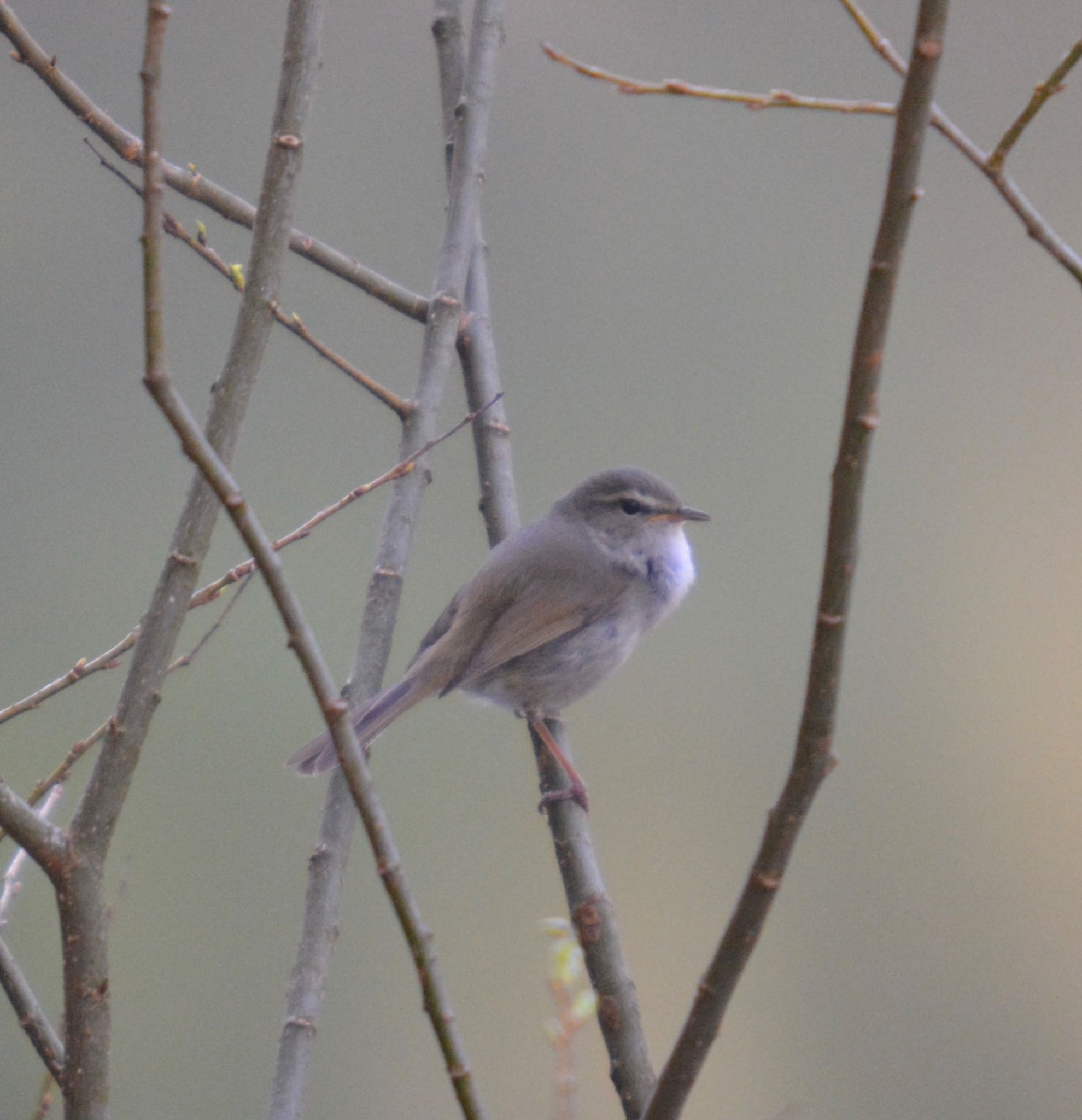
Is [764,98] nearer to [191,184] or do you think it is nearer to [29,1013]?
[191,184]

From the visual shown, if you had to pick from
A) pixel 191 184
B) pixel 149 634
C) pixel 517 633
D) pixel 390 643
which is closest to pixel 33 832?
pixel 149 634

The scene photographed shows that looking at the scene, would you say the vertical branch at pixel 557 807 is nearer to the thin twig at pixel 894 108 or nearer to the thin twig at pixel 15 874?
the thin twig at pixel 15 874

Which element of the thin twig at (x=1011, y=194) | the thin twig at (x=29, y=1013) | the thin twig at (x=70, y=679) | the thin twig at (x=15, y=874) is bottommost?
the thin twig at (x=29, y=1013)

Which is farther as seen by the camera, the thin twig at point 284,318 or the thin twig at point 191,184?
the thin twig at point 284,318

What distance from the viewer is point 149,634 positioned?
103 centimetres

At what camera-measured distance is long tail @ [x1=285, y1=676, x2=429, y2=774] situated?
2.08 m

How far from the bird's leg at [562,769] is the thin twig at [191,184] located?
75 cm

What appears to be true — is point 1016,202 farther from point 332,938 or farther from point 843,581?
point 332,938

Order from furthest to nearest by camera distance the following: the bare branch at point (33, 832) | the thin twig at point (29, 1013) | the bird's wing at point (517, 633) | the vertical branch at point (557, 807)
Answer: the bird's wing at point (517, 633) < the vertical branch at point (557, 807) < the thin twig at point (29, 1013) < the bare branch at point (33, 832)

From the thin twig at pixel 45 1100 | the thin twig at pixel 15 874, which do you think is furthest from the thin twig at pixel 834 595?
the thin twig at pixel 15 874

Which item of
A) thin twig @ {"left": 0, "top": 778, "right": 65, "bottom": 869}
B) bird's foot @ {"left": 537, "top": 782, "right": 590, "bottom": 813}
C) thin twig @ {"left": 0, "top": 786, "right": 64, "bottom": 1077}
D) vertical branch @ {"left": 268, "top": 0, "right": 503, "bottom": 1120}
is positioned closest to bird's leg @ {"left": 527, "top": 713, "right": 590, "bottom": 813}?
bird's foot @ {"left": 537, "top": 782, "right": 590, "bottom": 813}

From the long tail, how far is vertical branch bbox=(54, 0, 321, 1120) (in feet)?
2.87

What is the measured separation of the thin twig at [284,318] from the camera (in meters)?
1.56

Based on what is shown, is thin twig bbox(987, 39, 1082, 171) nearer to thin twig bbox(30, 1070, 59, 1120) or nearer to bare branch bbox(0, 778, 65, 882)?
bare branch bbox(0, 778, 65, 882)
